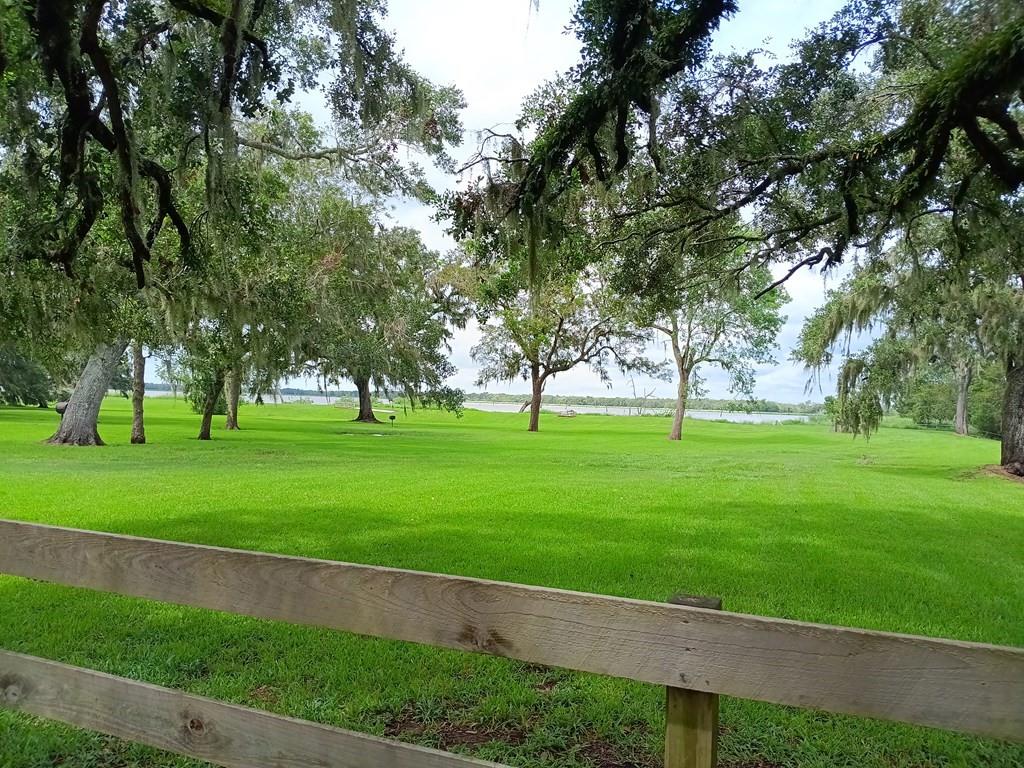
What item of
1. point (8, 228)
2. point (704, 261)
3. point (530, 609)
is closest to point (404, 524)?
point (704, 261)

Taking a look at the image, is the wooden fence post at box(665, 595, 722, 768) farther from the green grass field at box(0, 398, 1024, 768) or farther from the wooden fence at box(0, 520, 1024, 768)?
the green grass field at box(0, 398, 1024, 768)

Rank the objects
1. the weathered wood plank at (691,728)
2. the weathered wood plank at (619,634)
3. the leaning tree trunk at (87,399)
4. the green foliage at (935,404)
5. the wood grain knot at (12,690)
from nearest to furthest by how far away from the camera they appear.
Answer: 1. the weathered wood plank at (619,634)
2. the weathered wood plank at (691,728)
3. the wood grain knot at (12,690)
4. the leaning tree trunk at (87,399)
5. the green foliage at (935,404)

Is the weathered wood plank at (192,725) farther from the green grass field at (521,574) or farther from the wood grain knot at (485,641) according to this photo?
the green grass field at (521,574)

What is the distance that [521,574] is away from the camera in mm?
5750

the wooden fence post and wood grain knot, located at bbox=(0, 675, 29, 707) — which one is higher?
the wooden fence post

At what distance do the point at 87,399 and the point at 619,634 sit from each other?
2209 cm

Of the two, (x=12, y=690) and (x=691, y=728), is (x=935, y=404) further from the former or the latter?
(x=12, y=690)

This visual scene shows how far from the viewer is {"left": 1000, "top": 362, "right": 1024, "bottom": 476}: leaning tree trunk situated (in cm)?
1630

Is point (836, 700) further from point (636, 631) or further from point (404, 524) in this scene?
point (404, 524)

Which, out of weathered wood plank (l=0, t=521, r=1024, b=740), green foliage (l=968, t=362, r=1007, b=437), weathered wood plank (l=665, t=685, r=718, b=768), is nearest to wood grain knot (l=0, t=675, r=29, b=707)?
weathered wood plank (l=0, t=521, r=1024, b=740)

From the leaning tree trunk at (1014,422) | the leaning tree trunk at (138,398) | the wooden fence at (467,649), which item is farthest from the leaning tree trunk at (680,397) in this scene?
the wooden fence at (467,649)

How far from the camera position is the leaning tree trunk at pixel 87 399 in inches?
768

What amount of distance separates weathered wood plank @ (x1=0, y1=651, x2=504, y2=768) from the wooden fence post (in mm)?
468

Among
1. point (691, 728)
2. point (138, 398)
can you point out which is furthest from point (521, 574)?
point (138, 398)
